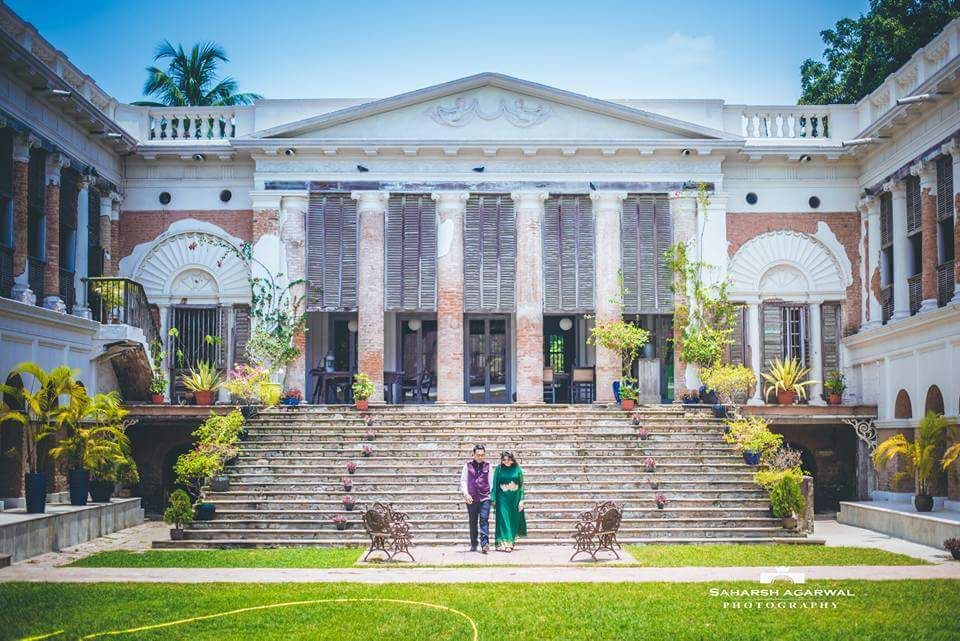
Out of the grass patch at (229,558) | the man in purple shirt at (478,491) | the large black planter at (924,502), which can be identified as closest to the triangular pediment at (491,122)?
the large black planter at (924,502)

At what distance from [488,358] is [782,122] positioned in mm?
9625

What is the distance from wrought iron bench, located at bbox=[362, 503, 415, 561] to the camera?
1539 cm

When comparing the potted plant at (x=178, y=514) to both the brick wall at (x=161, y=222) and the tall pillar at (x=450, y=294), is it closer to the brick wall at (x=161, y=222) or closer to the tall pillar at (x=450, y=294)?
the tall pillar at (x=450, y=294)

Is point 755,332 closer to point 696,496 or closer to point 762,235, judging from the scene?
point 762,235

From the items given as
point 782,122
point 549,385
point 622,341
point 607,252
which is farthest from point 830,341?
point 549,385

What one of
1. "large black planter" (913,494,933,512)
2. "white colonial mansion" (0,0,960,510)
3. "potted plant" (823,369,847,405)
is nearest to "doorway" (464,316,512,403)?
"white colonial mansion" (0,0,960,510)

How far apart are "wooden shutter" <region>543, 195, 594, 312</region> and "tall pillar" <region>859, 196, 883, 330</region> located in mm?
6797

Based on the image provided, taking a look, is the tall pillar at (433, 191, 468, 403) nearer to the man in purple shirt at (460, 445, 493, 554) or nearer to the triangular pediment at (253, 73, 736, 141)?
the triangular pediment at (253, 73, 736, 141)

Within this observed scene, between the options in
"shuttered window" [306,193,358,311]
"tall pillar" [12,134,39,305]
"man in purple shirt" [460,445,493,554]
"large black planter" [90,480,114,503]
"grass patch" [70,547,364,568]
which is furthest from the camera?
"shuttered window" [306,193,358,311]

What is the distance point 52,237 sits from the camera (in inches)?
904

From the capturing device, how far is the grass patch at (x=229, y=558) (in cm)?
1530

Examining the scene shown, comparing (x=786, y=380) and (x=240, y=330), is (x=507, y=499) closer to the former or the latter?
(x=786, y=380)

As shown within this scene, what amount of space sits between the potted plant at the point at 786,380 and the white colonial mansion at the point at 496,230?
1.31 feet

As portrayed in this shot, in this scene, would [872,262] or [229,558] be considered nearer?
[229,558]
